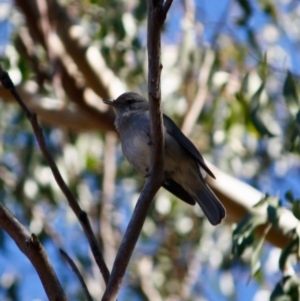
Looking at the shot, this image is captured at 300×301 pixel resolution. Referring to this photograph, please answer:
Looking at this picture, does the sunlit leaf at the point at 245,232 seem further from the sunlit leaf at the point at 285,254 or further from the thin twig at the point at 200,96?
the thin twig at the point at 200,96

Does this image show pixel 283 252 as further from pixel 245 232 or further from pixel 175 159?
pixel 175 159

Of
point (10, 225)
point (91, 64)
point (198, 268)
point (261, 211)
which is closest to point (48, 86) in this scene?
point (91, 64)

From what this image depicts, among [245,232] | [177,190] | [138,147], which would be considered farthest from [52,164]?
[177,190]

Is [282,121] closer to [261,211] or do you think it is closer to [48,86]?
[48,86]

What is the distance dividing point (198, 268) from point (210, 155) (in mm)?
1396

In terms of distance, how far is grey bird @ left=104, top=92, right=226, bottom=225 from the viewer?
454cm

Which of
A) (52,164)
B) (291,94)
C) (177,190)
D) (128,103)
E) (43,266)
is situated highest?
(128,103)

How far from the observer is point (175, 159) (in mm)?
4676

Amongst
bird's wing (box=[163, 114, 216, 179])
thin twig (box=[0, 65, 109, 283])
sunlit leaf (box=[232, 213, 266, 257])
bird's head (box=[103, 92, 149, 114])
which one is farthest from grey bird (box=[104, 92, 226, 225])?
thin twig (box=[0, 65, 109, 283])

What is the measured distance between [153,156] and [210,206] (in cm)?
147

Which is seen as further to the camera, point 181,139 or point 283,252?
point 181,139

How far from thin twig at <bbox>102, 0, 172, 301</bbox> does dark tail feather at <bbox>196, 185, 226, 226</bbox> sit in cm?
134

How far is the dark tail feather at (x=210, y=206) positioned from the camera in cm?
454

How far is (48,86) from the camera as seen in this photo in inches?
289
